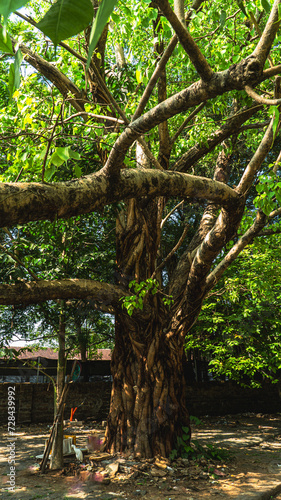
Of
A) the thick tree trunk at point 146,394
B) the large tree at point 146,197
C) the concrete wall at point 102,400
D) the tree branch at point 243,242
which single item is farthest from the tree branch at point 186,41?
the concrete wall at point 102,400

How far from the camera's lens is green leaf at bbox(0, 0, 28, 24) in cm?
33

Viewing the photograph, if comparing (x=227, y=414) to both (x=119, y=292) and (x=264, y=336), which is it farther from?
(x=119, y=292)

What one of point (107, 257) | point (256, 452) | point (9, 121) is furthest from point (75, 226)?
point (256, 452)

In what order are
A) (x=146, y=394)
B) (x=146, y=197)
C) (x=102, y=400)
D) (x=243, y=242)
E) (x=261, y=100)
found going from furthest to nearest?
(x=102, y=400), (x=146, y=394), (x=243, y=242), (x=146, y=197), (x=261, y=100)

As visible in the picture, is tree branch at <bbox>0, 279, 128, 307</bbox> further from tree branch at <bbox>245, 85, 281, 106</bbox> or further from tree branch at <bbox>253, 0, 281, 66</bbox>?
tree branch at <bbox>253, 0, 281, 66</bbox>

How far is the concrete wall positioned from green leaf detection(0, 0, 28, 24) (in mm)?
8243

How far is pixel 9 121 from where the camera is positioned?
170 inches

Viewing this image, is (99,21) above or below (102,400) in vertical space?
above

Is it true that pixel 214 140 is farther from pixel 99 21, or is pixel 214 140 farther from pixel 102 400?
pixel 102 400

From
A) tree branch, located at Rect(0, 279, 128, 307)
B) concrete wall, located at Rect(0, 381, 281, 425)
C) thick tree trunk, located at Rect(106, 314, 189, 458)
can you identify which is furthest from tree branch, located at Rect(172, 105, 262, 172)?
concrete wall, located at Rect(0, 381, 281, 425)

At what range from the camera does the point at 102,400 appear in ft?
35.4

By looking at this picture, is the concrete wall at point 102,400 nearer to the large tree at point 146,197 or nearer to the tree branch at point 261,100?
the large tree at point 146,197

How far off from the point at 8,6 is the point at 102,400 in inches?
448

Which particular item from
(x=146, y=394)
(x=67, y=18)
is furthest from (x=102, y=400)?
(x=67, y=18)
